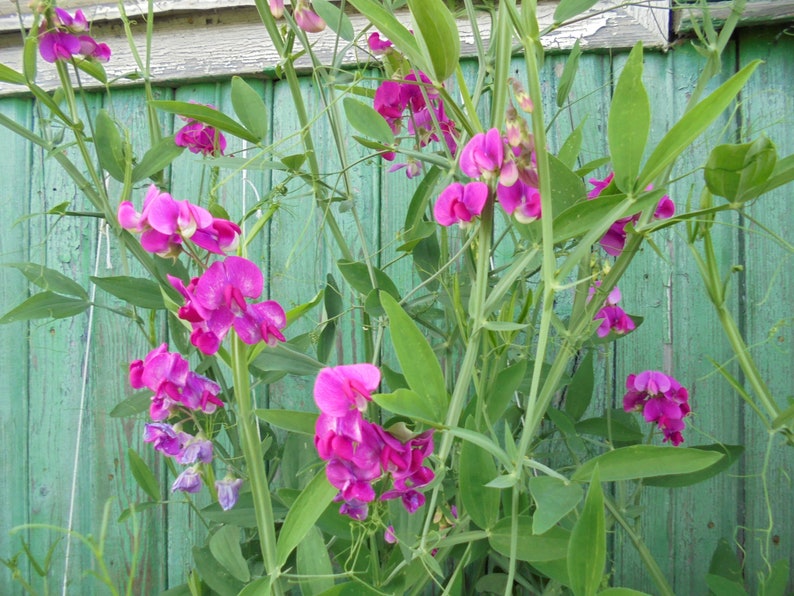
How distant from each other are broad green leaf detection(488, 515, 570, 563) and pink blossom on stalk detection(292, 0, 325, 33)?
59 centimetres

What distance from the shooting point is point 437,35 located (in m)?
0.62

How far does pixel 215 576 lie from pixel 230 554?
4.6 inches

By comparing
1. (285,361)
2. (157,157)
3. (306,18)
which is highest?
(306,18)

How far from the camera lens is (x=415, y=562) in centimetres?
81

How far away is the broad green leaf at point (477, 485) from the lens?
2.39ft

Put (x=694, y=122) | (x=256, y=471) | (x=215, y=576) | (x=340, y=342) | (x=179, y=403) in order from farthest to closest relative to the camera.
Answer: (x=340, y=342)
(x=215, y=576)
(x=179, y=403)
(x=256, y=471)
(x=694, y=122)

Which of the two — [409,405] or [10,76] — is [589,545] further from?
[10,76]

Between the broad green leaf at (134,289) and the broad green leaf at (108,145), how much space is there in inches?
7.3

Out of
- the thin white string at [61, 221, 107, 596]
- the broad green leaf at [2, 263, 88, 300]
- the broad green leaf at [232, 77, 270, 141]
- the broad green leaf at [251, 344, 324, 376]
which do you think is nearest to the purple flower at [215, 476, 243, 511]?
the broad green leaf at [251, 344, 324, 376]

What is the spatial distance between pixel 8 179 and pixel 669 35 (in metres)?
1.39

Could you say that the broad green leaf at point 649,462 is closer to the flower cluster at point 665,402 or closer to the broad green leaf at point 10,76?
the flower cluster at point 665,402

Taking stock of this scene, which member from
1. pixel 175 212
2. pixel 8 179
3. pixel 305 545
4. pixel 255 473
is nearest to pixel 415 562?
pixel 305 545

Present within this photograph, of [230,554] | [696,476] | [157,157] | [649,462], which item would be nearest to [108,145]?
[157,157]

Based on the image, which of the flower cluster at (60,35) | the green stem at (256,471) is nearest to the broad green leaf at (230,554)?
the green stem at (256,471)
